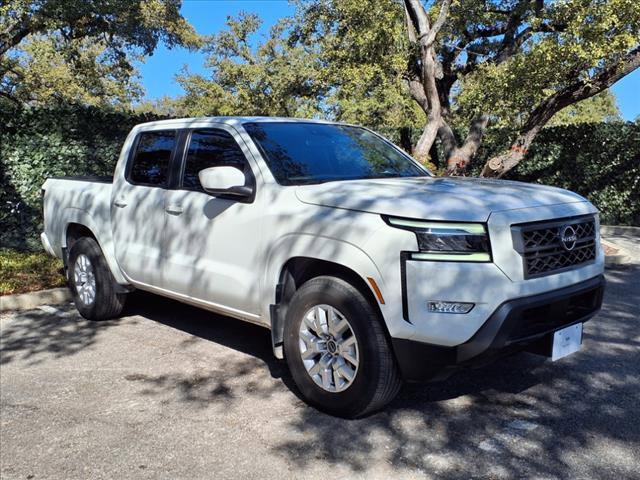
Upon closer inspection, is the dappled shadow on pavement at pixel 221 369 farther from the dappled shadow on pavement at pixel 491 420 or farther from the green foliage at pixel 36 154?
the green foliage at pixel 36 154

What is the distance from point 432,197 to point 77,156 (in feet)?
26.0

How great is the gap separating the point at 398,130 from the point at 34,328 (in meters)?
11.1

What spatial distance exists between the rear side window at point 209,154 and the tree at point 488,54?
7.24m

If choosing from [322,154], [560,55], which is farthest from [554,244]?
[560,55]

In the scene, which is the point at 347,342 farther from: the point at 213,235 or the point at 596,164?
the point at 596,164

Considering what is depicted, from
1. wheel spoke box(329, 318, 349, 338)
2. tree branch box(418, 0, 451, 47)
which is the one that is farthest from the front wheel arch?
tree branch box(418, 0, 451, 47)

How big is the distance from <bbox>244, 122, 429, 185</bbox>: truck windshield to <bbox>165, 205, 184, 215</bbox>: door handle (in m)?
0.84

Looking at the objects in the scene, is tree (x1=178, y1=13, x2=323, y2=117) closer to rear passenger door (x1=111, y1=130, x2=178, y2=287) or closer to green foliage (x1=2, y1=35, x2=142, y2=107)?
green foliage (x1=2, y1=35, x2=142, y2=107)

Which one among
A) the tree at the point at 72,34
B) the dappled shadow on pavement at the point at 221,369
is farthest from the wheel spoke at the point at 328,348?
the tree at the point at 72,34

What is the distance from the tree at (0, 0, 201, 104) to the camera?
11773mm

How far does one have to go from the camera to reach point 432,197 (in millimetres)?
3398

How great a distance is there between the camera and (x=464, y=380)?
4.24 meters

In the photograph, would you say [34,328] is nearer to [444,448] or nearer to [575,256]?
[444,448]

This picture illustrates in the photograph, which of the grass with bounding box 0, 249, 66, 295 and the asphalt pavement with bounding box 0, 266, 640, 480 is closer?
the asphalt pavement with bounding box 0, 266, 640, 480
